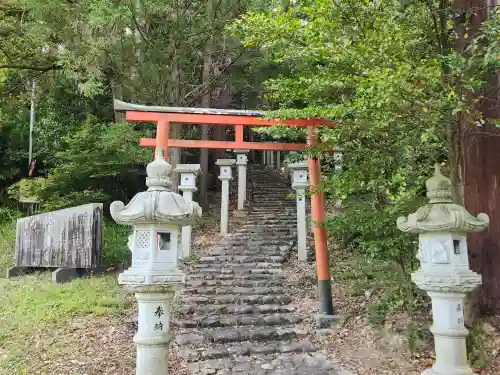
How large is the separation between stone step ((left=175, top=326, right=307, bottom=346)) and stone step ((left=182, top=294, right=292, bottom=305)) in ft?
3.32

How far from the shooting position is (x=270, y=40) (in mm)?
4820

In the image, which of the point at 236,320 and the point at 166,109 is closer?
the point at 236,320

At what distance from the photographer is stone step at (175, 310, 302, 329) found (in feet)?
22.1

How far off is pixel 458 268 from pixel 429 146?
62.6 inches

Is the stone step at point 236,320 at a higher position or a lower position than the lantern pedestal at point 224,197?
lower

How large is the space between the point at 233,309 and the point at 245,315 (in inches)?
10.4

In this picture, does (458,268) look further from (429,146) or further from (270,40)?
(270,40)

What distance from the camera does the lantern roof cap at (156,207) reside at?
3.87 metres

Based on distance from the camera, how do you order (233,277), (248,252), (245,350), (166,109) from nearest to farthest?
(245,350) → (166,109) → (233,277) → (248,252)

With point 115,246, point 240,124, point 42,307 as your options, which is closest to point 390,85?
point 240,124

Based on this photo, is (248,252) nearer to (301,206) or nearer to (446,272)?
(301,206)

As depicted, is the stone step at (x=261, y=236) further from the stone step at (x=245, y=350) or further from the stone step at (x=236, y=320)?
the stone step at (x=245, y=350)

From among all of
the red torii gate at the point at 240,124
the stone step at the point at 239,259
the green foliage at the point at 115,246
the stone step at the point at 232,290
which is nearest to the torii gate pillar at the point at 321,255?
the red torii gate at the point at 240,124

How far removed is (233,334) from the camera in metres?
6.35
